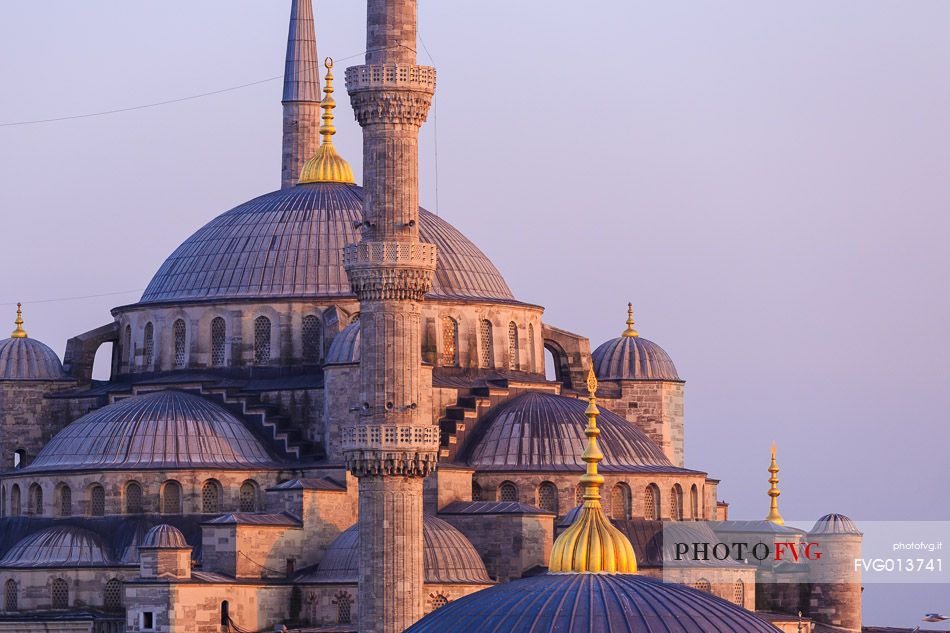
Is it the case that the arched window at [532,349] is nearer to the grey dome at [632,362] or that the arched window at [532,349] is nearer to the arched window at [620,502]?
the grey dome at [632,362]

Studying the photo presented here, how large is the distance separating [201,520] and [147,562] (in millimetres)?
5472

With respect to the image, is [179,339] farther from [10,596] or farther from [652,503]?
[652,503]

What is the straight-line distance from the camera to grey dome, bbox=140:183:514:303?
287 feet

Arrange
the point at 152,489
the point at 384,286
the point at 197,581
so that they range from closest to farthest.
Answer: the point at 384,286
the point at 197,581
the point at 152,489

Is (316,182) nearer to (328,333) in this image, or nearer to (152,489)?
(328,333)

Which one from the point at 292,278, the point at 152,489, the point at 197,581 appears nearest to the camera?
the point at 197,581

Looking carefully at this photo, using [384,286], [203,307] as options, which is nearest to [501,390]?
[203,307]

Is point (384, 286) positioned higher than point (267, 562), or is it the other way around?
point (384, 286)

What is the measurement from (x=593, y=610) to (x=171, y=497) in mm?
25456

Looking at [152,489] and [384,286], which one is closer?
[384,286]

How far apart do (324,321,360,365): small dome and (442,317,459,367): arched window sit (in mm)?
3743

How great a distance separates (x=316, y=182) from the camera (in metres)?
92.1

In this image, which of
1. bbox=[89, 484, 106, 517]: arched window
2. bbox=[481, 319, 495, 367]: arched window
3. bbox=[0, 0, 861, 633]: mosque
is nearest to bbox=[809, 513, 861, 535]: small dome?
bbox=[0, 0, 861, 633]: mosque

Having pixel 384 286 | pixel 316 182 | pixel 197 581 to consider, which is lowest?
pixel 197 581
